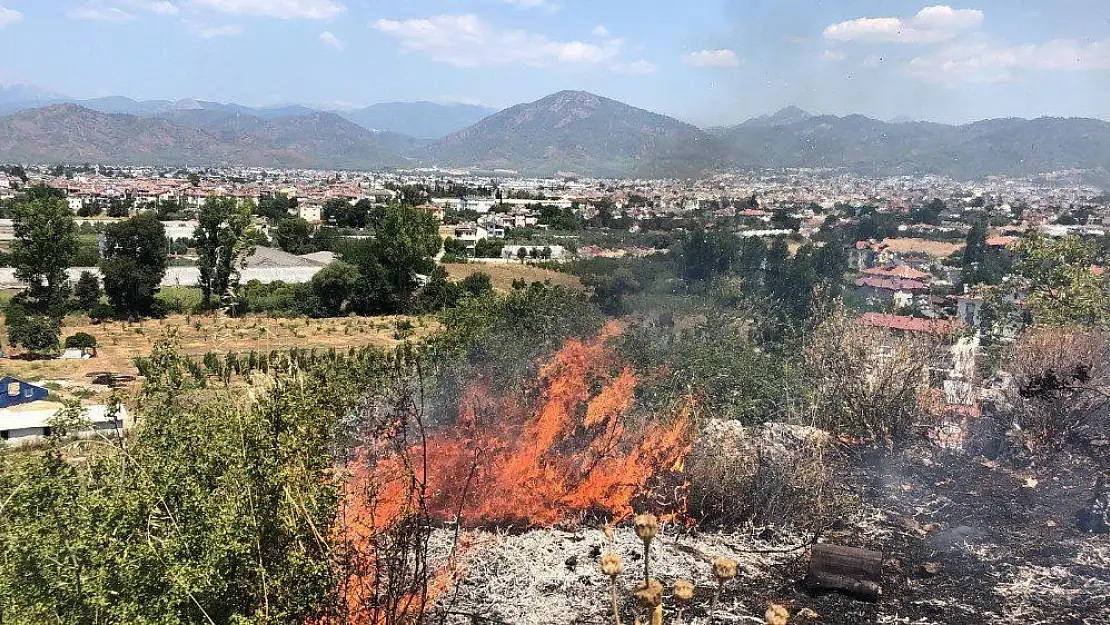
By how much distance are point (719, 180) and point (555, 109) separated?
14911cm

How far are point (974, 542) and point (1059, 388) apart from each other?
3.29 metres

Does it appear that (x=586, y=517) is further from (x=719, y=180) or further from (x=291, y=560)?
(x=719, y=180)

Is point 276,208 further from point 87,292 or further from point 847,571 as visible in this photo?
point 847,571

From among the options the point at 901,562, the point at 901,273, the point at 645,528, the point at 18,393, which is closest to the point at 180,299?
the point at 18,393

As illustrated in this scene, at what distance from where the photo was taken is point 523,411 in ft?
37.7

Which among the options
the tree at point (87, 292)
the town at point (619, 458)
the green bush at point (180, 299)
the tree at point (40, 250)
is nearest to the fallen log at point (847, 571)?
the town at point (619, 458)

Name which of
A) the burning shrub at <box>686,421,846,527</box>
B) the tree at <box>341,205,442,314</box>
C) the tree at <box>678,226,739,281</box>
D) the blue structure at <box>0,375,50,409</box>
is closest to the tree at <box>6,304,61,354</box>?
the blue structure at <box>0,375,50,409</box>

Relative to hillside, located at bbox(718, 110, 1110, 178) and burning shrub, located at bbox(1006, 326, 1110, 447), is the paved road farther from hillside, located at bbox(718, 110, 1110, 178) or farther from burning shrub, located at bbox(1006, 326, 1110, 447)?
burning shrub, located at bbox(1006, 326, 1110, 447)

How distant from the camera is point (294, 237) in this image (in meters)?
54.6

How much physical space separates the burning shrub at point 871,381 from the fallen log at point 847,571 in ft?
11.1

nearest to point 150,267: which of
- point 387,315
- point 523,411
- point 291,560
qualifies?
point 387,315

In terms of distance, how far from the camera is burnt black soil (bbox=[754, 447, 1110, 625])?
714 cm

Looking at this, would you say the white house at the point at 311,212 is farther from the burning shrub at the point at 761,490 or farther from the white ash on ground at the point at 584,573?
the white ash on ground at the point at 584,573

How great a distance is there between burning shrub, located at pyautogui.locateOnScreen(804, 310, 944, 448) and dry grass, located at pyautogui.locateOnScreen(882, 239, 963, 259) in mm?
31510
